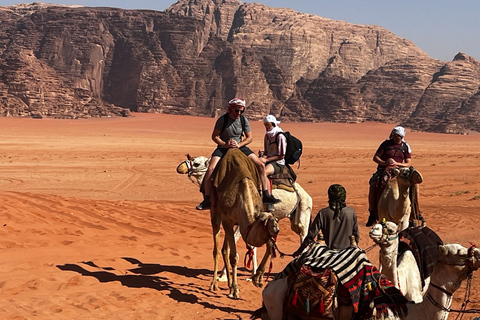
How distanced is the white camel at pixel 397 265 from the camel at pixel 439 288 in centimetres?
31

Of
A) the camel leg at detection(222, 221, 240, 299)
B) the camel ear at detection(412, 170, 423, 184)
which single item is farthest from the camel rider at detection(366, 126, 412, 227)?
the camel leg at detection(222, 221, 240, 299)

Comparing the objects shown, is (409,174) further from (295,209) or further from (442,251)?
(442,251)

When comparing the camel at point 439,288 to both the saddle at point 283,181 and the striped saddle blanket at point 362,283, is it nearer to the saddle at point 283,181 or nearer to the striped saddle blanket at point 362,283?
the striped saddle blanket at point 362,283

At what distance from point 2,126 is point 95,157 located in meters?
36.2

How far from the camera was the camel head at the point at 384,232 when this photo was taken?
5.19 metres

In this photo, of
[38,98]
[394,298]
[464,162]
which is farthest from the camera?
[38,98]

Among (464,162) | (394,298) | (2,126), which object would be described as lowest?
(2,126)

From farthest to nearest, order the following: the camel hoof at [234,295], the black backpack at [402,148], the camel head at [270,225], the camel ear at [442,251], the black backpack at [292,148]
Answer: the black backpack at [402,148], the black backpack at [292,148], the camel hoof at [234,295], the camel head at [270,225], the camel ear at [442,251]

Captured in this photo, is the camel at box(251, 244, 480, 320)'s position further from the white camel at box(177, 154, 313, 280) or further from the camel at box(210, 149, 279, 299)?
the white camel at box(177, 154, 313, 280)

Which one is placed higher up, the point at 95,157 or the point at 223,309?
the point at 223,309

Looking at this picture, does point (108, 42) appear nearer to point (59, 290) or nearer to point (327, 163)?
point (327, 163)

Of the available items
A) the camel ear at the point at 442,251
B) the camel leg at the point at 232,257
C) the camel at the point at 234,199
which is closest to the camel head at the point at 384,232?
the camel ear at the point at 442,251

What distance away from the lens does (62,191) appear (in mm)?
23641

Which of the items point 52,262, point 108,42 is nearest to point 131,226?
point 52,262
